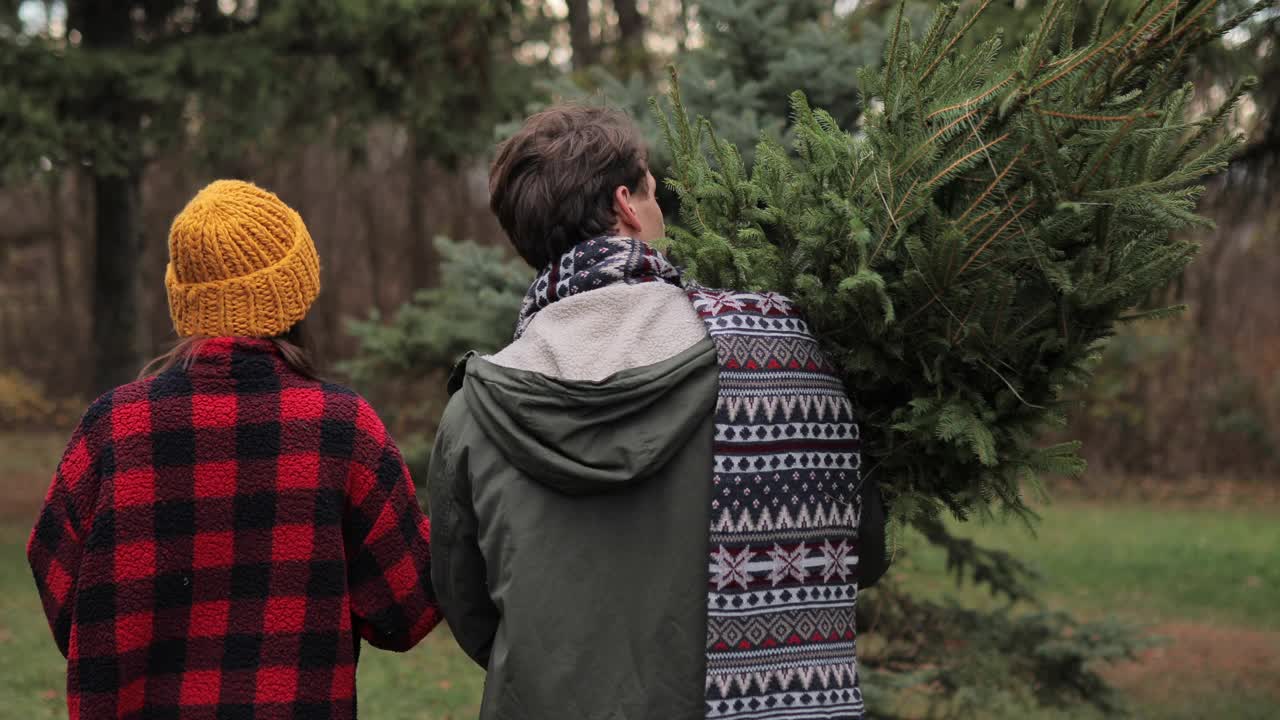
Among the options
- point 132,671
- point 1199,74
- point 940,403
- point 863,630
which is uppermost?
point 1199,74

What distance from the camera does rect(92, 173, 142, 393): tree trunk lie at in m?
11.3

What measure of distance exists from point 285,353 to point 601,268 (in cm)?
64

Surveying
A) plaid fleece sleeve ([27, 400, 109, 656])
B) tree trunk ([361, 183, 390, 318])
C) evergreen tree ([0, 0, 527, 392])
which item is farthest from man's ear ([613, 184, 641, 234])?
tree trunk ([361, 183, 390, 318])

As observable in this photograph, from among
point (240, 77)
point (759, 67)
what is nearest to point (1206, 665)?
point (759, 67)

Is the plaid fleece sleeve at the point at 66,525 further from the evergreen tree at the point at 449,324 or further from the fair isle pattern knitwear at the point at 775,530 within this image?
the evergreen tree at the point at 449,324

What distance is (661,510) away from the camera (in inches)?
78.9

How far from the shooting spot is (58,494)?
2.26m

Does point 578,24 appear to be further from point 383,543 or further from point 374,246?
point 383,543

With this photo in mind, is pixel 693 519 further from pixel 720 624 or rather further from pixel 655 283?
pixel 655 283

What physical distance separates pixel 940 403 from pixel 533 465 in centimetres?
68

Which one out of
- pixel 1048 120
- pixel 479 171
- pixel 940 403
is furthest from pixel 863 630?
pixel 479 171

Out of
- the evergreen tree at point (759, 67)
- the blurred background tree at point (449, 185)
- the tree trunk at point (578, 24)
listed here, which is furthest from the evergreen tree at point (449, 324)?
the tree trunk at point (578, 24)

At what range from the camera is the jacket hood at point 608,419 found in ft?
6.36

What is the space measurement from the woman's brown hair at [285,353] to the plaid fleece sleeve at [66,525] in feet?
0.46
